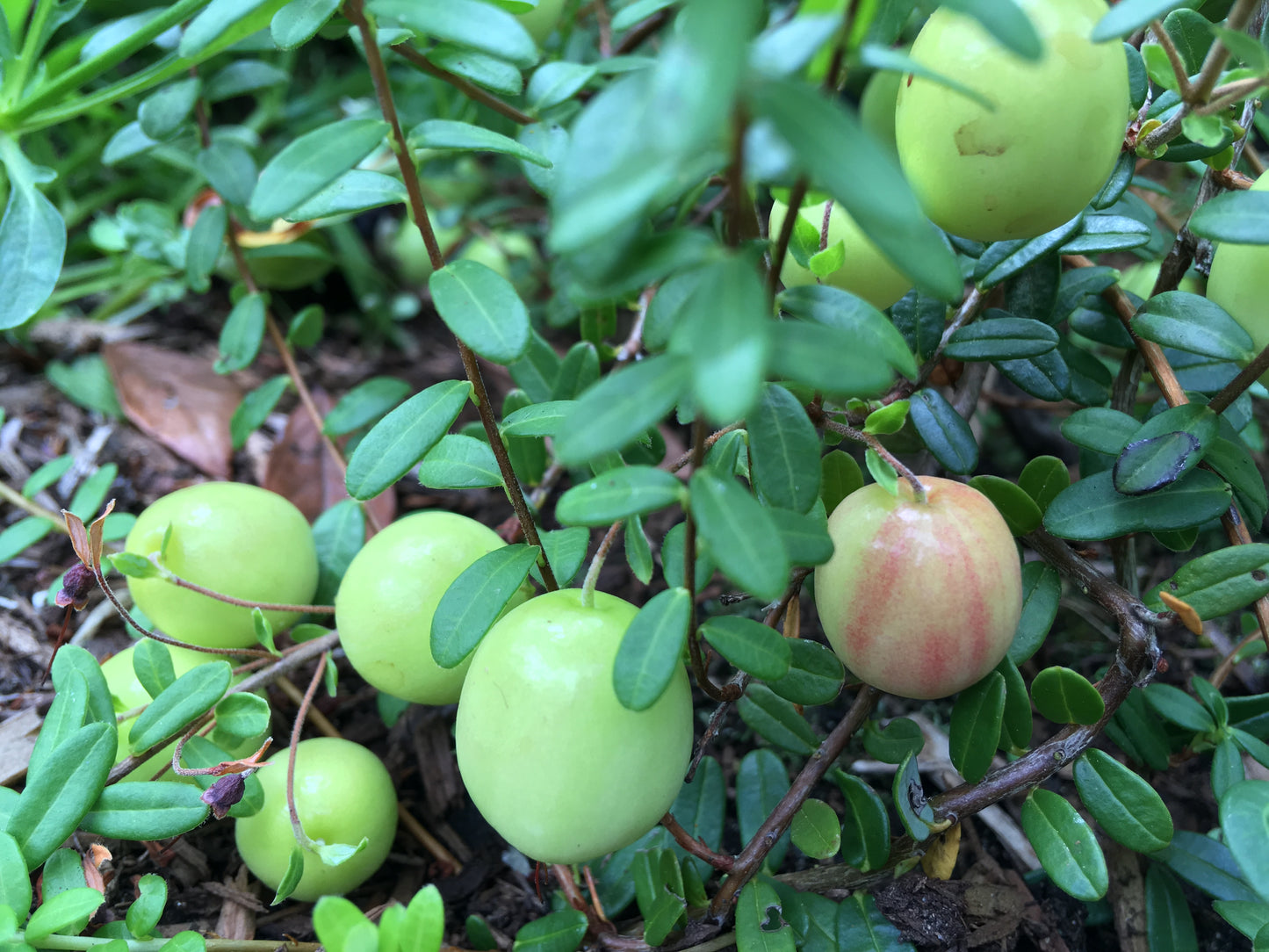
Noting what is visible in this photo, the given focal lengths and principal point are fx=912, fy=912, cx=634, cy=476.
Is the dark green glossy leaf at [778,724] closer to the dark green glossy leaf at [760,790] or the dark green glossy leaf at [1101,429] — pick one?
the dark green glossy leaf at [760,790]

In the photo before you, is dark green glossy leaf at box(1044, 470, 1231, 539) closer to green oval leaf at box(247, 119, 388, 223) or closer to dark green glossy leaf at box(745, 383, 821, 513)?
dark green glossy leaf at box(745, 383, 821, 513)

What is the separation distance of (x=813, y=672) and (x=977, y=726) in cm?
21

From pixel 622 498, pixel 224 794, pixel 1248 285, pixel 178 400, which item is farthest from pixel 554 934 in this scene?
pixel 178 400

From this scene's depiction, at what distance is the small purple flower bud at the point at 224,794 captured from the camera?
3.39ft

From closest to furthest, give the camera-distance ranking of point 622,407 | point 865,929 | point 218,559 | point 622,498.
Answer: point 622,407
point 622,498
point 865,929
point 218,559

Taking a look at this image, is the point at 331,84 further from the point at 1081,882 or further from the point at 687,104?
the point at 1081,882

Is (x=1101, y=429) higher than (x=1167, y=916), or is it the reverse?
(x=1101, y=429)

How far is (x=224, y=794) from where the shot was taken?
104cm

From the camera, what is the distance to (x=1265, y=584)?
1.02 m

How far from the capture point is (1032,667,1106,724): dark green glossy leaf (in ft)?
3.40

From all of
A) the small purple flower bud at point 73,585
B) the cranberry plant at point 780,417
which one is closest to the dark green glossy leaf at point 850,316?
the cranberry plant at point 780,417

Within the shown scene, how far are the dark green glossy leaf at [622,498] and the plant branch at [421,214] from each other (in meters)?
0.23

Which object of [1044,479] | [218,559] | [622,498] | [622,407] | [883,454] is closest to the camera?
[622,407]

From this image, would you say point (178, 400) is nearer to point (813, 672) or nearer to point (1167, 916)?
point (813, 672)
